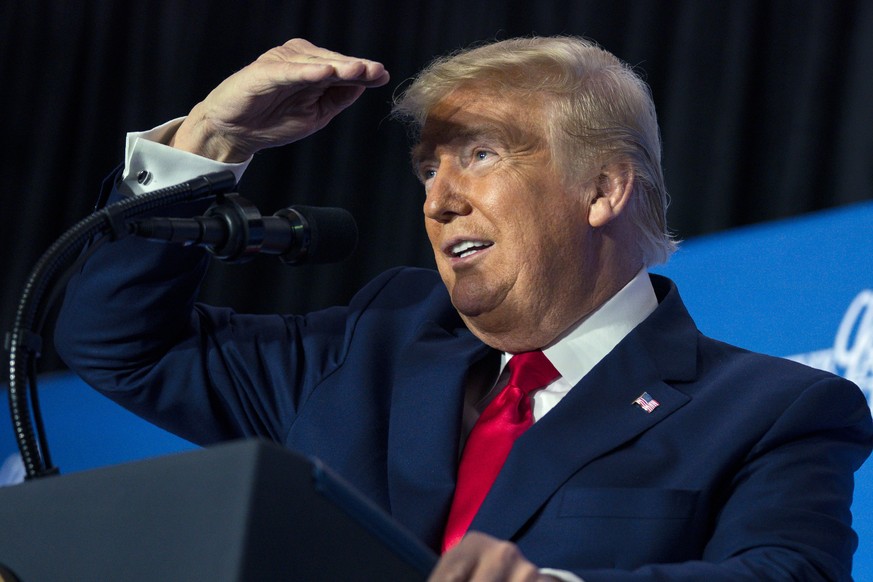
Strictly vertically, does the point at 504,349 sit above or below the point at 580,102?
below

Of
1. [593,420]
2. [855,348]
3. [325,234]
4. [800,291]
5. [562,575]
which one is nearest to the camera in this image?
[562,575]

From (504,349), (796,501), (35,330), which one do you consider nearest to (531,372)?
(504,349)

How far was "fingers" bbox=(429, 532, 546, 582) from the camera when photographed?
77cm

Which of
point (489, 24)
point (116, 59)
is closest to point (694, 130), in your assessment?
point (489, 24)

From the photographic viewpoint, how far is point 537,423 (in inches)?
60.2

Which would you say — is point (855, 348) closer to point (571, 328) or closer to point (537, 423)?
point (571, 328)

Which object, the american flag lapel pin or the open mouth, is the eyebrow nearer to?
the open mouth

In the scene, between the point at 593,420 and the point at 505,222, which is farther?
the point at 505,222

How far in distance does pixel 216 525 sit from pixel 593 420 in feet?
2.90

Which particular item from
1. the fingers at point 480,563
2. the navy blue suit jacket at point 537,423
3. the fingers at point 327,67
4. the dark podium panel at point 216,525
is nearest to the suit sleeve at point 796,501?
the navy blue suit jacket at point 537,423

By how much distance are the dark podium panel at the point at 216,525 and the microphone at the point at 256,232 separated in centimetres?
36

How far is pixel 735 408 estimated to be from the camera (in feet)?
4.91

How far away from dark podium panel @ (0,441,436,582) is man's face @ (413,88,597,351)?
3.09 ft

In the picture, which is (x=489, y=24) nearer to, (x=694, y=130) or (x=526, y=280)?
(x=694, y=130)
